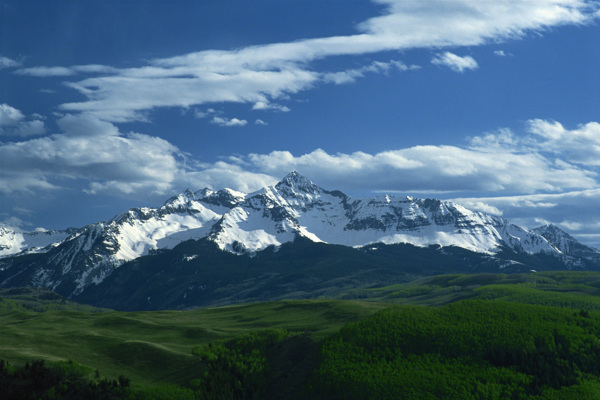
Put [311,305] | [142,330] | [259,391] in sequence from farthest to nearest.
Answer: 1. [311,305]
2. [142,330]
3. [259,391]

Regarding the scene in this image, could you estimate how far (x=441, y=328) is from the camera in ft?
436

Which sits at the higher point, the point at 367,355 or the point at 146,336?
the point at 146,336

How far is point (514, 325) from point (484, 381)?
27703 mm

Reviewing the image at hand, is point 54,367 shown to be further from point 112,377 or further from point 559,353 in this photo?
point 559,353

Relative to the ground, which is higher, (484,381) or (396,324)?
(396,324)

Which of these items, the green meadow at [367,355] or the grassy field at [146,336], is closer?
the green meadow at [367,355]

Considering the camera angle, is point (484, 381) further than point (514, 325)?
No

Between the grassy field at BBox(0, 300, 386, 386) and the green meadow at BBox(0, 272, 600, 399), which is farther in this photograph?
the grassy field at BBox(0, 300, 386, 386)

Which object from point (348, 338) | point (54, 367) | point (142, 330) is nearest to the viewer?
point (54, 367)

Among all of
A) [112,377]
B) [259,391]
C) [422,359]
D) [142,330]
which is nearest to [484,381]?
[422,359]

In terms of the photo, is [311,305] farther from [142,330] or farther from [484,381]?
[484,381]

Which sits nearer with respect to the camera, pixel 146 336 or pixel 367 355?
pixel 367 355

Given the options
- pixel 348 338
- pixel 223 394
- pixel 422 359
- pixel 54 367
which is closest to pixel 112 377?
pixel 54 367

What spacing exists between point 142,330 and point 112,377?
53.6 m
